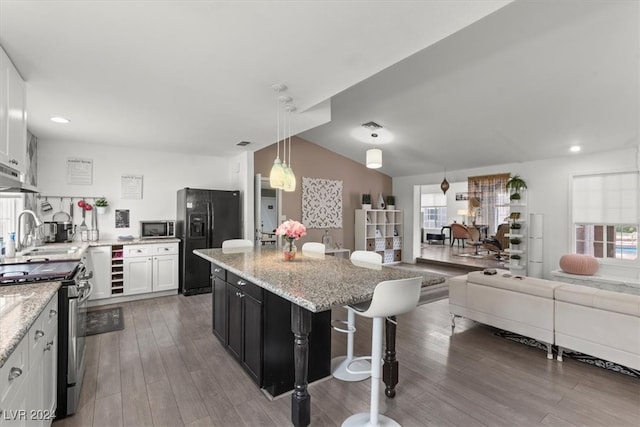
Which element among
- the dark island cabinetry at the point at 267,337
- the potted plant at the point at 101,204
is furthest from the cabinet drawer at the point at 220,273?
the potted plant at the point at 101,204

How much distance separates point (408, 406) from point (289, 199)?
183 inches

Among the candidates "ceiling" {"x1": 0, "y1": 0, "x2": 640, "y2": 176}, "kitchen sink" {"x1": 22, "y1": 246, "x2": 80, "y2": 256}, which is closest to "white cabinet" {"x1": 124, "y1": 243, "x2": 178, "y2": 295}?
"kitchen sink" {"x1": 22, "y1": 246, "x2": 80, "y2": 256}

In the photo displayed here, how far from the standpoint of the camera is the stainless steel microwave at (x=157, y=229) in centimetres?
479

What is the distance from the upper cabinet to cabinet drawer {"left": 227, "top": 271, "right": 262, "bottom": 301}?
1655 millimetres

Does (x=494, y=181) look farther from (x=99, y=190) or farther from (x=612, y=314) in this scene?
(x=99, y=190)

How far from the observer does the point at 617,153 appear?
→ 469 cm

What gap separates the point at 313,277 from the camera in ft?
6.53

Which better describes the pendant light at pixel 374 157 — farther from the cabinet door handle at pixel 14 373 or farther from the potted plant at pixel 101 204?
the cabinet door handle at pixel 14 373

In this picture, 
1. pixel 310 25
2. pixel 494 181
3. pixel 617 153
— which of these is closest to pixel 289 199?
pixel 494 181

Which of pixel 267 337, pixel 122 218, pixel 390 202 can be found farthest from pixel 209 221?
pixel 390 202

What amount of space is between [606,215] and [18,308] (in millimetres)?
6935

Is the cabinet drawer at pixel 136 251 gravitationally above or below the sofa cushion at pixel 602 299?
above

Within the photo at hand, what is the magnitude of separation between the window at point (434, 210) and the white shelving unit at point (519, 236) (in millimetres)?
7252

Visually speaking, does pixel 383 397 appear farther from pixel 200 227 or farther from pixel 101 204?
pixel 101 204
